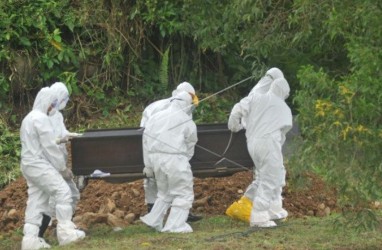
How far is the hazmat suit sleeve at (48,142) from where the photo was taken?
13.0m

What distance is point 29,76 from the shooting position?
Result: 19297 mm

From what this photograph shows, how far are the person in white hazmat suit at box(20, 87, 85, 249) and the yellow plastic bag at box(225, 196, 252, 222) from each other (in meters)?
2.26

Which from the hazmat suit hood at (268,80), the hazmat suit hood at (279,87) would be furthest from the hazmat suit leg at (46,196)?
the hazmat suit hood at (279,87)

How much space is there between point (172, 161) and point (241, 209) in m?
1.47

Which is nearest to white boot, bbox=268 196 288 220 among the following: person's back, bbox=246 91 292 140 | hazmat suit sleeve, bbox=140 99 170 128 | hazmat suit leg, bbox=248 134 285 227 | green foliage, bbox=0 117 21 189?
hazmat suit leg, bbox=248 134 285 227

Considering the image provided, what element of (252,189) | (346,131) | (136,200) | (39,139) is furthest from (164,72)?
(346,131)

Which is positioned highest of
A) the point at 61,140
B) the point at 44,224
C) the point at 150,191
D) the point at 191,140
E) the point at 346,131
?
the point at 346,131

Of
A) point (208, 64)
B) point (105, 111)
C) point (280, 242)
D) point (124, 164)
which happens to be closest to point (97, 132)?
point (124, 164)

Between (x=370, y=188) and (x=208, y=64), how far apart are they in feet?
34.0

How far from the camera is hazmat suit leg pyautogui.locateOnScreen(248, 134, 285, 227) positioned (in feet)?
45.0

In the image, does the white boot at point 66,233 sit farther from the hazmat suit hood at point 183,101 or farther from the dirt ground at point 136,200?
the hazmat suit hood at point 183,101

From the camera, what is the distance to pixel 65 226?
13086 mm

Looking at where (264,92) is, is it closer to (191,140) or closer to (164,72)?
(191,140)

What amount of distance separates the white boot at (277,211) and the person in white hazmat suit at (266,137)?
0.17 meters
